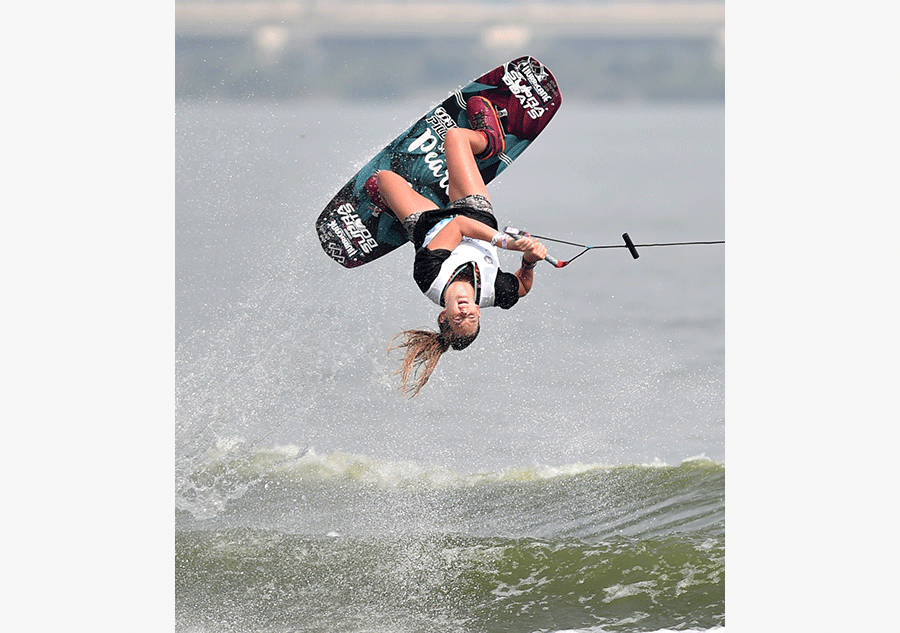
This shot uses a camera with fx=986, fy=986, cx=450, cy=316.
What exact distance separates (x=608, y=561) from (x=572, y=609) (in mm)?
383

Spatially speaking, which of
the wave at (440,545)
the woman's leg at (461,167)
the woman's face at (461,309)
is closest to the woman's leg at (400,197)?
the woman's leg at (461,167)

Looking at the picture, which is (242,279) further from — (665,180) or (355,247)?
(665,180)

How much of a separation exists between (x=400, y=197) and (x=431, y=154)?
0.47 m

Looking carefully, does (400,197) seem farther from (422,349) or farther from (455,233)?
(422,349)

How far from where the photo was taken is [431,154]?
463 cm

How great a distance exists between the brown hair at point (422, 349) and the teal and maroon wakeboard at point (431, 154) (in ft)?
2.25

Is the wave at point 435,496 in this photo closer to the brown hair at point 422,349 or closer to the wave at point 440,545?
the wave at point 440,545

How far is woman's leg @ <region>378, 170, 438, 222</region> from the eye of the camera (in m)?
4.22

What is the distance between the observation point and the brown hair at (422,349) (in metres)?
3.95

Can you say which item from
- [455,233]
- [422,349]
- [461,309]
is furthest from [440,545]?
[455,233]

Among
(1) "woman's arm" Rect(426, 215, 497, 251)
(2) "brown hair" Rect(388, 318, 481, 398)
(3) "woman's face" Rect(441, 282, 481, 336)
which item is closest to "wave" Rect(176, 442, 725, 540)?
(2) "brown hair" Rect(388, 318, 481, 398)

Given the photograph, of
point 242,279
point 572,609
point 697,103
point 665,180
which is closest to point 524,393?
point 572,609

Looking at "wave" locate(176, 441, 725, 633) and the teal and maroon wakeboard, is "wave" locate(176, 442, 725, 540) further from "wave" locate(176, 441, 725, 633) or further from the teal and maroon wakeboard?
the teal and maroon wakeboard

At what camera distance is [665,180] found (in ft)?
25.7
